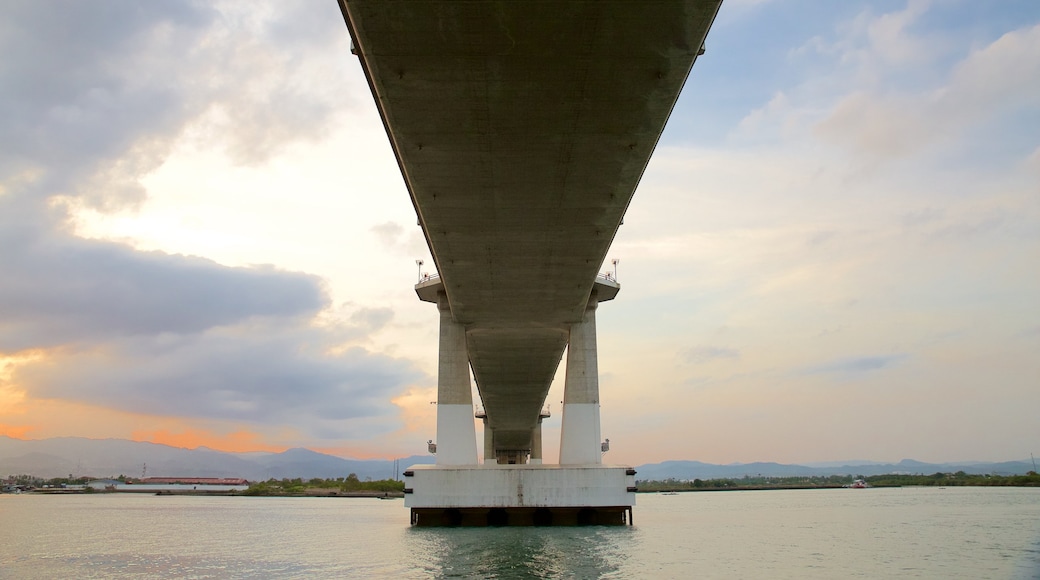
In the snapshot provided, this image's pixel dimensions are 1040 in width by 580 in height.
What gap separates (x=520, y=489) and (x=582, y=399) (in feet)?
19.0

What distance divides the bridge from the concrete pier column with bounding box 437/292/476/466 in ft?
0.23

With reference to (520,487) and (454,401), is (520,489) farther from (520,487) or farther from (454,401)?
(454,401)

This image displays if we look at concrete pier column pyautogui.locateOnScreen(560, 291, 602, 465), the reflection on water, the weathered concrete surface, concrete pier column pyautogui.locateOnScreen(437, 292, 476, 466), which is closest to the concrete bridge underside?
the reflection on water

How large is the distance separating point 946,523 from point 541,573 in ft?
102

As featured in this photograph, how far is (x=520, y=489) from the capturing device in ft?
107

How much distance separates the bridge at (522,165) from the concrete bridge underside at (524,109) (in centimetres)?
4

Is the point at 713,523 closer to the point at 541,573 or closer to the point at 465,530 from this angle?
the point at 465,530

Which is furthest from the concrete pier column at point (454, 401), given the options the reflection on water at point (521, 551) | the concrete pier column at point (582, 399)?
the concrete pier column at point (582, 399)

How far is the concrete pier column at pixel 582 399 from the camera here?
35375mm

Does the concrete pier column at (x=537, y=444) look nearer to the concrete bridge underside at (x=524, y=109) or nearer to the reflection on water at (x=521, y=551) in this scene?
the reflection on water at (x=521, y=551)

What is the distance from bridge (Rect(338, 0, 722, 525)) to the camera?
40.4ft

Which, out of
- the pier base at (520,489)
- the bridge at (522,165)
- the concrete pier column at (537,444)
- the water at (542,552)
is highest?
the bridge at (522,165)

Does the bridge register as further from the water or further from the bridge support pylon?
the water

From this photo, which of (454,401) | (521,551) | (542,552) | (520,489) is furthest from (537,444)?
(542,552)
